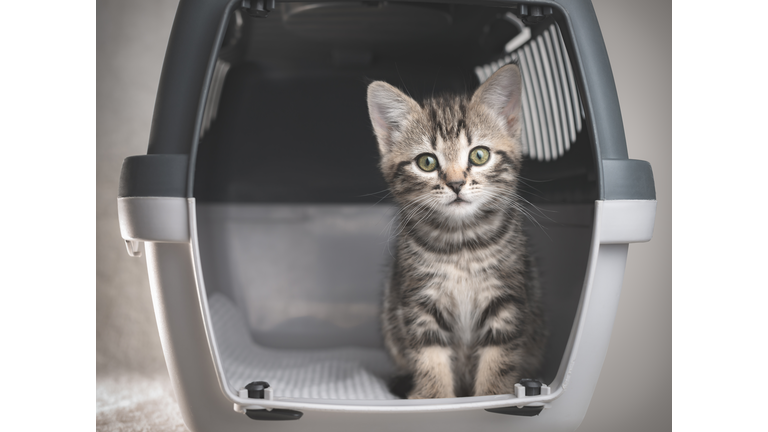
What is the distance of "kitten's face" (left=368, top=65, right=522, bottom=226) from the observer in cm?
97

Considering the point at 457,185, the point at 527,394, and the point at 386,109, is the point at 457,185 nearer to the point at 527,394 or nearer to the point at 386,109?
the point at 386,109

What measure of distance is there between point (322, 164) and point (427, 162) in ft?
2.00

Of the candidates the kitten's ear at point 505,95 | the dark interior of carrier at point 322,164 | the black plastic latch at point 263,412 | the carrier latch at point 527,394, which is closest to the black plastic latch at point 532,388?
the carrier latch at point 527,394

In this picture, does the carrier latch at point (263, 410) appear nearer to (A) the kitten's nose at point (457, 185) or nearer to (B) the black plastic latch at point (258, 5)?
(A) the kitten's nose at point (457, 185)

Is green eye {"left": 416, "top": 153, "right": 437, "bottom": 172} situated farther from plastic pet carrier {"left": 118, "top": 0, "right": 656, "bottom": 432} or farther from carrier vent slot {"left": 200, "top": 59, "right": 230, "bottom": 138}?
carrier vent slot {"left": 200, "top": 59, "right": 230, "bottom": 138}

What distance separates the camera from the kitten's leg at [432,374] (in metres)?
1.00

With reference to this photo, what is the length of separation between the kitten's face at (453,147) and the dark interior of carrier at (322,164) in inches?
6.6

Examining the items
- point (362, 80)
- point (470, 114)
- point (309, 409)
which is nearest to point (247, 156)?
point (362, 80)

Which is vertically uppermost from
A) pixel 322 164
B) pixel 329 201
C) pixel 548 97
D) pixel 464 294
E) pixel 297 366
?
pixel 548 97

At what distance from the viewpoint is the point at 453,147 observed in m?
1.00

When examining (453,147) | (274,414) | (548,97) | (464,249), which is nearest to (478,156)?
(453,147)

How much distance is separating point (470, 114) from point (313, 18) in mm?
515

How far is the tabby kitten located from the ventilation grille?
Answer: 124 mm

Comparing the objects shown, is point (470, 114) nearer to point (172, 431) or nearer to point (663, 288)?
point (663, 288)
